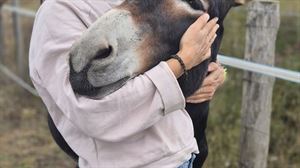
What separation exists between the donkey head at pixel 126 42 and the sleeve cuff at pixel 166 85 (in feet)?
0.07

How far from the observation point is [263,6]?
Result: 7.63 ft

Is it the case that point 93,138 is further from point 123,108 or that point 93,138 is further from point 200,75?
point 200,75

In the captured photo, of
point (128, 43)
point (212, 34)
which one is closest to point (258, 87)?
point (212, 34)

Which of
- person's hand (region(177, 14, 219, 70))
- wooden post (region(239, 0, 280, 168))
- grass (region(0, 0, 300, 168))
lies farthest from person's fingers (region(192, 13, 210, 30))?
grass (region(0, 0, 300, 168))

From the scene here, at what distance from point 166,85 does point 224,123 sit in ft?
8.85

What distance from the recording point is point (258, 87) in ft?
7.85

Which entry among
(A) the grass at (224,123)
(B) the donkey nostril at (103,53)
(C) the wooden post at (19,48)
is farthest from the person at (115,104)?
(C) the wooden post at (19,48)

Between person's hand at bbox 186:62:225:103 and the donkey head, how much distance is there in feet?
0.76

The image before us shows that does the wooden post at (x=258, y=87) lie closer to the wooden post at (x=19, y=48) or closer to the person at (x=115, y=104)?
the person at (x=115, y=104)

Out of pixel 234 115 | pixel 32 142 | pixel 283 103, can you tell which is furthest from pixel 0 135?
pixel 283 103

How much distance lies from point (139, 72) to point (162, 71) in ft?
0.19

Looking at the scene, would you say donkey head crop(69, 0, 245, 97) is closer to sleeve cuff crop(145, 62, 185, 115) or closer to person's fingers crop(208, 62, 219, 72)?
sleeve cuff crop(145, 62, 185, 115)

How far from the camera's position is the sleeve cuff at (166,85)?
1.27 metres

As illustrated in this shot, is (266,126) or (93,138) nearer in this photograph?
(93,138)
